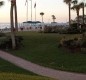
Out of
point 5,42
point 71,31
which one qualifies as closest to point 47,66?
point 5,42

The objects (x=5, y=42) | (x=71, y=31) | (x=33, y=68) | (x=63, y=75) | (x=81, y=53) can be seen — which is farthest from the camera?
(x=71, y=31)

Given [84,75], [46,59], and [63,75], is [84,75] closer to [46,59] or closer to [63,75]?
[63,75]

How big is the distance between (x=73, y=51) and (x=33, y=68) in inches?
229

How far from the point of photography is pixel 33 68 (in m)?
16.5

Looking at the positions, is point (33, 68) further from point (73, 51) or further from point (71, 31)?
point (71, 31)

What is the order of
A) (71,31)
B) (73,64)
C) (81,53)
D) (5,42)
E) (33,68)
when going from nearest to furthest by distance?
(33,68) → (73,64) → (81,53) → (5,42) → (71,31)

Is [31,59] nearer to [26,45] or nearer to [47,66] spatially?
[47,66]

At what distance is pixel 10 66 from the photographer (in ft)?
55.8

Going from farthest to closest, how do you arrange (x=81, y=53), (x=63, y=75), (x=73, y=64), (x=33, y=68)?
(x=81, y=53), (x=73, y=64), (x=33, y=68), (x=63, y=75)

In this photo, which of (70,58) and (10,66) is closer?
(10,66)

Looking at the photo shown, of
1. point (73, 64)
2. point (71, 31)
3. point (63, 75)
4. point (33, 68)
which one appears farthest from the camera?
point (71, 31)

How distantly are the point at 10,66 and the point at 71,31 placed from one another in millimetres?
26651

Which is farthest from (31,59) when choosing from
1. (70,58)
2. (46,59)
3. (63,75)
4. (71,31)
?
(71,31)

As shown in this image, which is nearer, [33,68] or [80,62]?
[33,68]
